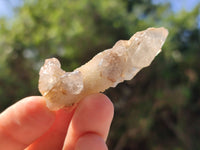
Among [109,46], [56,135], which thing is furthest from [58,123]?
[109,46]

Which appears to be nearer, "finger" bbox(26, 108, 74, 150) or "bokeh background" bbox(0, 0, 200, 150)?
"finger" bbox(26, 108, 74, 150)

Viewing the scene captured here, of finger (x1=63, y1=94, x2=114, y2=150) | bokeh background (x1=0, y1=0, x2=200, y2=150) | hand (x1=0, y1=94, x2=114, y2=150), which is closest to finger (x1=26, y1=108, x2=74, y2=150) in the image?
hand (x1=0, y1=94, x2=114, y2=150)

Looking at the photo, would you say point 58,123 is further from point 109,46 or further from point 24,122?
point 109,46

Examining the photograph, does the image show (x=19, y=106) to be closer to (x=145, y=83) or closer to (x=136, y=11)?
(x=145, y=83)

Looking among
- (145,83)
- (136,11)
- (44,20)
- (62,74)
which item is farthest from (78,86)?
(136,11)

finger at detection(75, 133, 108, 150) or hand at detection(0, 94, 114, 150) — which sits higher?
hand at detection(0, 94, 114, 150)

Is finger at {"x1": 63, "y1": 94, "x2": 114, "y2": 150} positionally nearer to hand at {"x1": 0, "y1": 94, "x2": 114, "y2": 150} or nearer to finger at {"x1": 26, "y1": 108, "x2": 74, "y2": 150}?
hand at {"x1": 0, "y1": 94, "x2": 114, "y2": 150}
